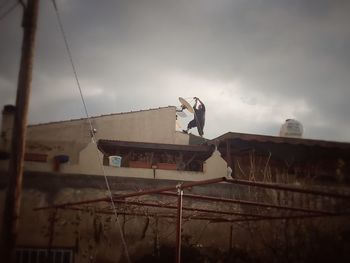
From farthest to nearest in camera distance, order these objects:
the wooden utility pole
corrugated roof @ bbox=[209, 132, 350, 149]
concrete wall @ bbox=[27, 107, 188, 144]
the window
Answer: concrete wall @ bbox=[27, 107, 188, 144], corrugated roof @ bbox=[209, 132, 350, 149], the window, the wooden utility pole

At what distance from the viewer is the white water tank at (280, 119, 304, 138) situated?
76.2ft

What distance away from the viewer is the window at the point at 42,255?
41.5 ft

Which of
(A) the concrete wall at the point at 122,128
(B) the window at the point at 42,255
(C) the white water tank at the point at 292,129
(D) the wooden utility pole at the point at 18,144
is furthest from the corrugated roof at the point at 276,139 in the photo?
(D) the wooden utility pole at the point at 18,144

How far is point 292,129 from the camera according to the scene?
23.4m

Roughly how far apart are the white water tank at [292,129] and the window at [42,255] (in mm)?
15230

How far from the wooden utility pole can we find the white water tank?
18227mm

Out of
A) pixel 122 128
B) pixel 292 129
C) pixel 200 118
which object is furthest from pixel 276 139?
pixel 122 128

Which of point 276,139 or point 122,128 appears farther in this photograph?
point 122,128

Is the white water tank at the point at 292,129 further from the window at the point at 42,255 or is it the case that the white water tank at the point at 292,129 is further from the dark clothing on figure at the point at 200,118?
the window at the point at 42,255

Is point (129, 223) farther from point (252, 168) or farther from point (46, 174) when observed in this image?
point (252, 168)

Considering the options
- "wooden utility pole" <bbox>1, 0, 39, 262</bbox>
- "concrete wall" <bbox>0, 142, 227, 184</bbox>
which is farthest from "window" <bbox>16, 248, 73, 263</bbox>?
"wooden utility pole" <bbox>1, 0, 39, 262</bbox>

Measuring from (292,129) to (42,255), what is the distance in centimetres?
1630

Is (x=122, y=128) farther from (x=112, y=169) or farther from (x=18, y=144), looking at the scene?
(x=18, y=144)

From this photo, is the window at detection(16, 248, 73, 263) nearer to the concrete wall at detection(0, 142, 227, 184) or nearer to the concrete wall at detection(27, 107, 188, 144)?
the concrete wall at detection(0, 142, 227, 184)
